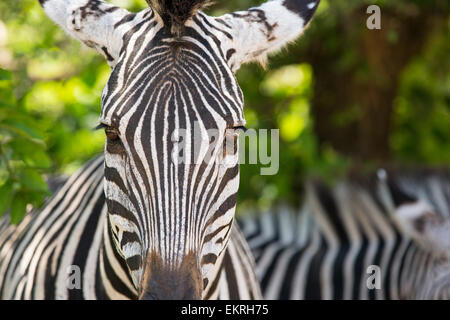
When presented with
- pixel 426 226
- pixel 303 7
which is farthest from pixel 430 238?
pixel 303 7

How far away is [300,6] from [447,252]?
227 cm

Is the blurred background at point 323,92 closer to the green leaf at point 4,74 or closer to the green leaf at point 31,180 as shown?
the green leaf at point 4,74

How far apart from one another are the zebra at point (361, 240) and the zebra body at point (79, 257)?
123 centimetres

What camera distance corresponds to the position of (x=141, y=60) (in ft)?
7.96

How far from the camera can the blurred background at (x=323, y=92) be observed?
5.80 meters

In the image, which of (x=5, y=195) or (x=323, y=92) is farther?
(x=323, y=92)

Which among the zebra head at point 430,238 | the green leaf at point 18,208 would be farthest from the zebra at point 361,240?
the green leaf at point 18,208

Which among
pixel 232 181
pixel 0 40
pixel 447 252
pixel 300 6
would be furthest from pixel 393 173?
pixel 0 40

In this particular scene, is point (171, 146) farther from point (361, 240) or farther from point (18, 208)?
point (361, 240)

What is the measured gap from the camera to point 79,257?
301 centimetres

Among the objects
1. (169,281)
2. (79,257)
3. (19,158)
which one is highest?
(19,158)

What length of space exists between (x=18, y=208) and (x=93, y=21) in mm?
1168

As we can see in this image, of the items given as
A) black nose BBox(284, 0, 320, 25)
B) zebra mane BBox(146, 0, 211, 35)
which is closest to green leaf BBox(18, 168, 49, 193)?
zebra mane BBox(146, 0, 211, 35)
